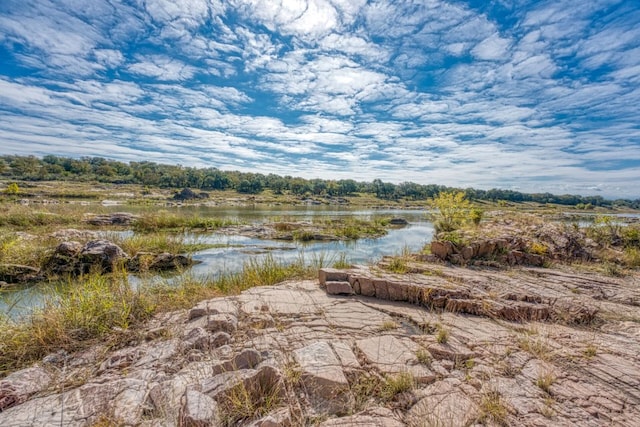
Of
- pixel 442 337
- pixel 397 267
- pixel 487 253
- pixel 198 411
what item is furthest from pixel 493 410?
pixel 487 253

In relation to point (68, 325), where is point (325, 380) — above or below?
above

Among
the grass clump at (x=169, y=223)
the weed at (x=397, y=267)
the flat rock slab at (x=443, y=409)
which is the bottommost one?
the grass clump at (x=169, y=223)

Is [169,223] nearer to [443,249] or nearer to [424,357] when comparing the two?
[443,249]

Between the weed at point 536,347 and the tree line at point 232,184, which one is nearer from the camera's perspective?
the weed at point 536,347

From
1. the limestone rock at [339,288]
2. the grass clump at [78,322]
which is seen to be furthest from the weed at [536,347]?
the grass clump at [78,322]

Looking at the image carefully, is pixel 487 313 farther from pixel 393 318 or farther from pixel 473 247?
pixel 473 247

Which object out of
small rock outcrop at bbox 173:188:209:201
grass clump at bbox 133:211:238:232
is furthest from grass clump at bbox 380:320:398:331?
small rock outcrop at bbox 173:188:209:201

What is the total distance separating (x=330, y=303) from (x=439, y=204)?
8454 millimetres

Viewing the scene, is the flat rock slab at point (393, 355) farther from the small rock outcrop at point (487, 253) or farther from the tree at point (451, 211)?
the tree at point (451, 211)

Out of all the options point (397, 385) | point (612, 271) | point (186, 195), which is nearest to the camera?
point (397, 385)

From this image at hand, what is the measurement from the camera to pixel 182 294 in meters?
6.04

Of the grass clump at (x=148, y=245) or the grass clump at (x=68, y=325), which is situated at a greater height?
the grass clump at (x=68, y=325)

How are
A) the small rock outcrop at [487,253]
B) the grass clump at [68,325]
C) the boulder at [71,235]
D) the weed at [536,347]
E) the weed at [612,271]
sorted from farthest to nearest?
1. the boulder at [71,235]
2. the small rock outcrop at [487,253]
3. the weed at [612,271]
4. the grass clump at [68,325]
5. the weed at [536,347]

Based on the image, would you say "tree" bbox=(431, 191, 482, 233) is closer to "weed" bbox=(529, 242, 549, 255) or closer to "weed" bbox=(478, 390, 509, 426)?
"weed" bbox=(529, 242, 549, 255)
